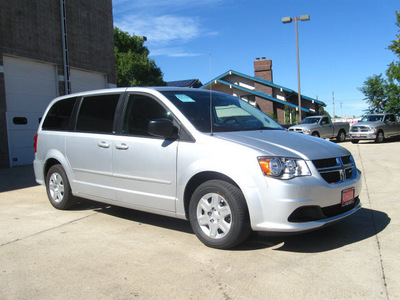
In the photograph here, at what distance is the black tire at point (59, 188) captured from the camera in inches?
221

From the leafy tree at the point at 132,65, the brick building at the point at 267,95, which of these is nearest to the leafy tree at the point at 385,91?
the brick building at the point at 267,95

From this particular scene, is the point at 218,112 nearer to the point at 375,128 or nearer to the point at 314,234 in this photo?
the point at 314,234

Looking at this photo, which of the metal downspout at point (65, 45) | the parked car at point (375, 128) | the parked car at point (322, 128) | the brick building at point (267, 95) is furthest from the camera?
the brick building at point (267, 95)

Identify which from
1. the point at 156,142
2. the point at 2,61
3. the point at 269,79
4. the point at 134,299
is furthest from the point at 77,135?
the point at 269,79

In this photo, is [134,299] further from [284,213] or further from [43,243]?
[43,243]

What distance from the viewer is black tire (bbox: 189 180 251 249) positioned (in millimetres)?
3648

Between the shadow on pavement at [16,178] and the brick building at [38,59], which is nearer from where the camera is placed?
the shadow on pavement at [16,178]

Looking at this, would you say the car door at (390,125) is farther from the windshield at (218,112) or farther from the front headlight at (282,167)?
the front headlight at (282,167)

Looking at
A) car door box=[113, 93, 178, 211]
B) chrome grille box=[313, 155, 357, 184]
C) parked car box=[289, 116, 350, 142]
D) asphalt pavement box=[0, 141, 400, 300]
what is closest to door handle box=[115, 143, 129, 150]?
car door box=[113, 93, 178, 211]

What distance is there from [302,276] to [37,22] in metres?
13.4

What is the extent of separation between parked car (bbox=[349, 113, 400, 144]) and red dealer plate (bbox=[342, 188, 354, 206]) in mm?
17489

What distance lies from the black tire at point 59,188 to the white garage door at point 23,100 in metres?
7.38

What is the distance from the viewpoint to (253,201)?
11.7 ft

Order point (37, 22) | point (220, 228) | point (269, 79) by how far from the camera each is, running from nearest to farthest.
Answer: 1. point (220, 228)
2. point (37, 22)
3. point (269, 79)
